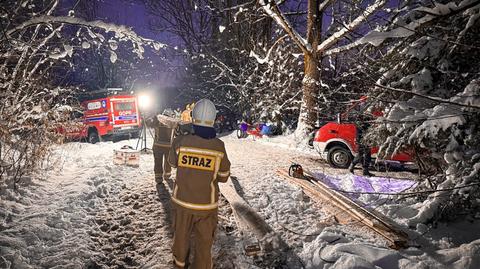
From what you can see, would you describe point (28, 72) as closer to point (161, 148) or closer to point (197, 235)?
point (161, 148)

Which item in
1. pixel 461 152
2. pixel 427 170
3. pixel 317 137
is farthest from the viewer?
pixel 317 137

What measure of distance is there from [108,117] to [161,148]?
32.1 feet

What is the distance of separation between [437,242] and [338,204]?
1.70 metres

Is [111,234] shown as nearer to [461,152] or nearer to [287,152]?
[461,152]

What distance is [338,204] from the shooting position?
5.58m

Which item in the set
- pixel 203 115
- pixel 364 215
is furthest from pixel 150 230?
pixel 364 215

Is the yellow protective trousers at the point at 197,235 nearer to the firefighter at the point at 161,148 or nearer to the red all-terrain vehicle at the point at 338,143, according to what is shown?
the firefighter at the point at 161,148

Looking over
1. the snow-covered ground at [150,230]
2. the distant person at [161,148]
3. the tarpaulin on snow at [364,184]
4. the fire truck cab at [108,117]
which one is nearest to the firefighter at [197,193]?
the snow-covered ground at [150,230]

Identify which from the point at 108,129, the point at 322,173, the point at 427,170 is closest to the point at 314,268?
the point at 427,170

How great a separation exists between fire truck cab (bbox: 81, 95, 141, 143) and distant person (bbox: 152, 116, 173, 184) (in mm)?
9449

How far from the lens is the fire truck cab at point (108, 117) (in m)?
15.9

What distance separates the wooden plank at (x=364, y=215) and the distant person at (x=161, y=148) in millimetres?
3502

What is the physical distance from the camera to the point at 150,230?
16.3ft

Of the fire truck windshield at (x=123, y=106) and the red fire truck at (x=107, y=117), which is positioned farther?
the fire truck windshield at (x=123, y=106)
